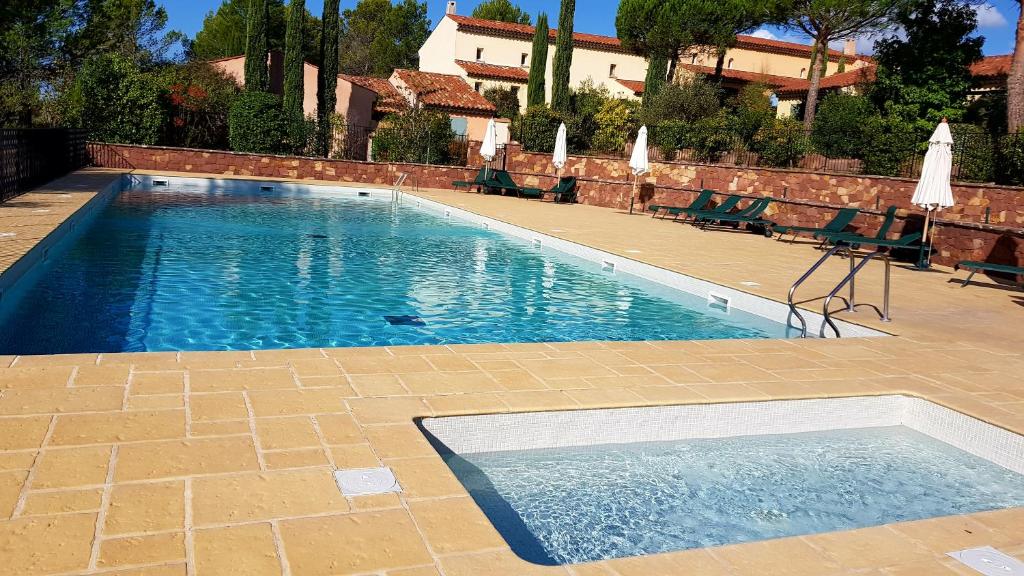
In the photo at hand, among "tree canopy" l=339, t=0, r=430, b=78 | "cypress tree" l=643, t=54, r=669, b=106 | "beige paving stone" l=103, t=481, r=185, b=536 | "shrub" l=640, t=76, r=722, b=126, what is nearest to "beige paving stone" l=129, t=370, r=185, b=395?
"beige paving stone" l=103, t=481, r=185, b=536

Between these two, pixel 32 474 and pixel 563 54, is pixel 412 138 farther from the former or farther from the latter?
pixel 32 474

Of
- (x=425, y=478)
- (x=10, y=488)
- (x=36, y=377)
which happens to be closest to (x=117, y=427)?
(x=10, y=488)

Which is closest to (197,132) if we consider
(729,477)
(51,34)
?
(51,34)

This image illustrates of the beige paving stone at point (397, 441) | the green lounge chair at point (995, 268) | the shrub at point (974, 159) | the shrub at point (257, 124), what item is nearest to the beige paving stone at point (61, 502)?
the beige paving stone at point (397, 441)

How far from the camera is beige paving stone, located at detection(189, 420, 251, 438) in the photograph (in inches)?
136

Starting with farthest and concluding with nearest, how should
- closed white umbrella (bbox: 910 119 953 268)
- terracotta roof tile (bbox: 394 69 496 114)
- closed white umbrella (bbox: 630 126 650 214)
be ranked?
terracotta roof tile (bbox: 394 69 496 114) < closed white umbrella (bbox: 630 126 650 214) < closed white umbrella (bbox: 910 119 953 268)

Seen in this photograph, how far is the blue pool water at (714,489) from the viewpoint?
360 cm

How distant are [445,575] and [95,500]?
4.32ft

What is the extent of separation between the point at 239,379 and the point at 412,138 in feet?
68.5

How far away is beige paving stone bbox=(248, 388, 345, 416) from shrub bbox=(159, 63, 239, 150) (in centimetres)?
2146

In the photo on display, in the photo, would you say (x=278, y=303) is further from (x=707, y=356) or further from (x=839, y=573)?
(x=839, y=573)

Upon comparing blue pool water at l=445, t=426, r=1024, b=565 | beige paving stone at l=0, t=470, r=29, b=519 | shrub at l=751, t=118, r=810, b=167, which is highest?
→ shrub at l=751, t=118, r=810, b=167

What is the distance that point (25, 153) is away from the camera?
1342 cm

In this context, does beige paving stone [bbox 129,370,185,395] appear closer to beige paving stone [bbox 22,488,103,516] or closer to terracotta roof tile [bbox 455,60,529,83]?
beige paving stone [bbox 22,488,103,516]
